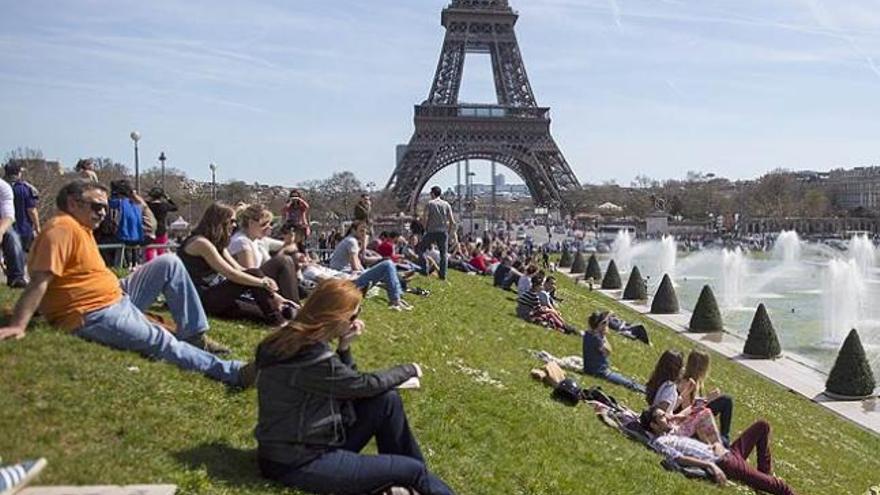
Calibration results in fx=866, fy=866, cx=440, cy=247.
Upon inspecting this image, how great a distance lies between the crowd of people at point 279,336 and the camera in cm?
523

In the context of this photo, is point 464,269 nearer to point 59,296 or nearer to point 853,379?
point 853,379

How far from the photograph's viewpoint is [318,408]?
5266 mm

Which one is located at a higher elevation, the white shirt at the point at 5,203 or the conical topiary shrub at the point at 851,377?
the white shirt at the point at 5,203

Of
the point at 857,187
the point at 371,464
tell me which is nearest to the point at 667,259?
the point at 371,464

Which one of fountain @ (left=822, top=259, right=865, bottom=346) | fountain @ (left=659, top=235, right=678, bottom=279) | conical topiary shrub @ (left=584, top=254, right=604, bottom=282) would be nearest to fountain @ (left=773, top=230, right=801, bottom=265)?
fountain @ (left=659, top=235, right=678, bottom=279)

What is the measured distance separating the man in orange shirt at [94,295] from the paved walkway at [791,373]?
1306cm

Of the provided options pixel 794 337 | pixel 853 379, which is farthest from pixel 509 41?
pixel 853 379

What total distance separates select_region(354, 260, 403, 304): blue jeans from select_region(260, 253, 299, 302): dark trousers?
241 cm

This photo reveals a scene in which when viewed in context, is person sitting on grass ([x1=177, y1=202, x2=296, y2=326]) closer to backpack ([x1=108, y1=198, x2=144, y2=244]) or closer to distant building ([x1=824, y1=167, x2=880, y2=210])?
backpack ([x1=108, y1=198, x2=144, y2=244])

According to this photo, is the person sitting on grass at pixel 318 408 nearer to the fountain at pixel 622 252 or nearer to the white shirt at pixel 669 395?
the white shirt at pixel 669 395

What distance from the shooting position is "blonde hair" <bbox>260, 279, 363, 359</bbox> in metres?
5.19

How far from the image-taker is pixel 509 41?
9156cm

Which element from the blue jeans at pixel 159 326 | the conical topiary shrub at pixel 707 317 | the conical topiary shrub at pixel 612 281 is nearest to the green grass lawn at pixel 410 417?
the blue jeans at pixel 159 326

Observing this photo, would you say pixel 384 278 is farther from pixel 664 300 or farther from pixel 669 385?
pixel 664 300
